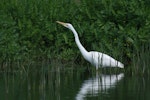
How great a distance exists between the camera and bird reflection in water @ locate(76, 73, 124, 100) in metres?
13.5

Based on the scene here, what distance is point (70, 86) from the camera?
14352 millimetres

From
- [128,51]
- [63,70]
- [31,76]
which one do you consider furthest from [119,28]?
[31,76]

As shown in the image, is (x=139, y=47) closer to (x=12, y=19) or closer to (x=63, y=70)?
(x=63, y=70)

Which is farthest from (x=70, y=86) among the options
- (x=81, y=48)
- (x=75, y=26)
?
(x=75, y=26)

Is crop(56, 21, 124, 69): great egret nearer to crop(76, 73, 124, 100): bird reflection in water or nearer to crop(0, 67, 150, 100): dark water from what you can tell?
crop(0, 67, 150, 100): dark water

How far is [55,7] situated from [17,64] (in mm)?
3174

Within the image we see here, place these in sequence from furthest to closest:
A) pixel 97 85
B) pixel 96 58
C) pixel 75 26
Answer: pixel 75 26 → pixel 96 58 → pixel 97 85

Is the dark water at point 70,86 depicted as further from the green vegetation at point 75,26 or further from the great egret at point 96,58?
the green vegetation at point 75,26

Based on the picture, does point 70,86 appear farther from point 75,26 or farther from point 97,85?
point 75,26

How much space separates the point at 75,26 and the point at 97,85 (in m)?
5.19

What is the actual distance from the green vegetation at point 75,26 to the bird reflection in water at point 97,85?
7.46 feet

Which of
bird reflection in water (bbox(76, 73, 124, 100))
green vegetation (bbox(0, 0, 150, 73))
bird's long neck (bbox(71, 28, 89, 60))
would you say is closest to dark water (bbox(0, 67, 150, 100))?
bird reflection in water (bbox(76, 73, 124, 100))

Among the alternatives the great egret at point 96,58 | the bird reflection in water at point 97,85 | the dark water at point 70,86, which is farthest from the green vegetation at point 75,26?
the bird reflection in water at point 97,85

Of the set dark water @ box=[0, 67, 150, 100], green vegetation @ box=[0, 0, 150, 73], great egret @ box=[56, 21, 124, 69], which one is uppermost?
green vegetation @ box=[0, 0, 150, 73]
